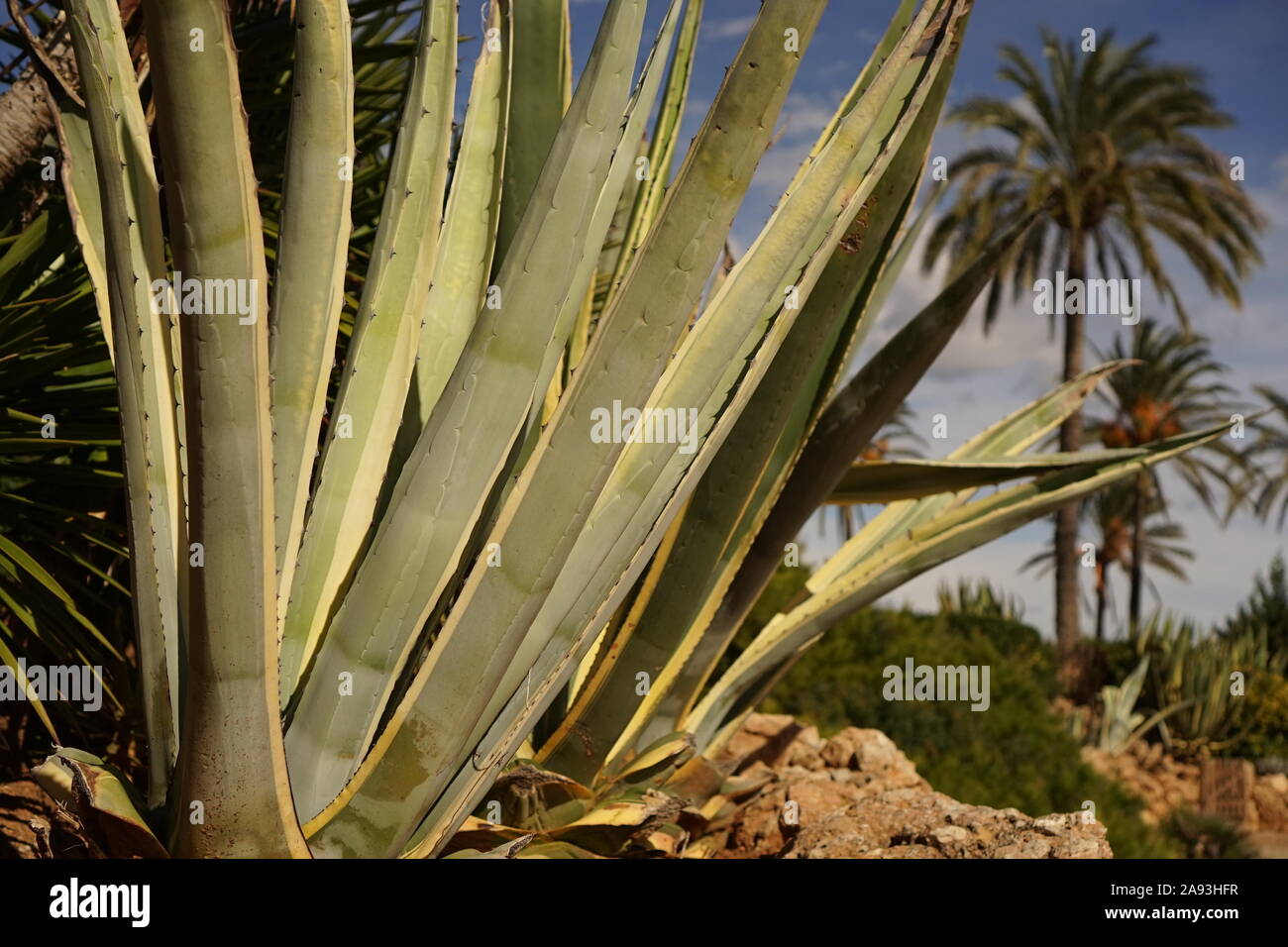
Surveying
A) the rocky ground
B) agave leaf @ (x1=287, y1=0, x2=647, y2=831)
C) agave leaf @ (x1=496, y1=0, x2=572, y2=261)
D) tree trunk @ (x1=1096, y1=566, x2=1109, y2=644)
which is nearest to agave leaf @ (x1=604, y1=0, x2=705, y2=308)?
agave leaf @ (x1=496, y1=0, x2=572, y2=261)

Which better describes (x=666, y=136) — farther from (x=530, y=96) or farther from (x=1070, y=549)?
(x=1070, y=549)

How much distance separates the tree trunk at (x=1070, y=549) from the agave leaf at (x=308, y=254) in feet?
49.9

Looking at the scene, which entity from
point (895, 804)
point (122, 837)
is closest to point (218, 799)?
point (122, 837)

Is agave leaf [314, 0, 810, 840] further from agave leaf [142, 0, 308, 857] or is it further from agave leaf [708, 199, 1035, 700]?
agave leaf [708, 199, 1035, 700]

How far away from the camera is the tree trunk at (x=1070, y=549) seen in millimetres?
16125

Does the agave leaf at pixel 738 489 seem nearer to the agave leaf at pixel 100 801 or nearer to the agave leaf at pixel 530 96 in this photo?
the agave leaf at pixel 530 96

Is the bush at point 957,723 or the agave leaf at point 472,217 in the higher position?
the agave leaf at point 472,217

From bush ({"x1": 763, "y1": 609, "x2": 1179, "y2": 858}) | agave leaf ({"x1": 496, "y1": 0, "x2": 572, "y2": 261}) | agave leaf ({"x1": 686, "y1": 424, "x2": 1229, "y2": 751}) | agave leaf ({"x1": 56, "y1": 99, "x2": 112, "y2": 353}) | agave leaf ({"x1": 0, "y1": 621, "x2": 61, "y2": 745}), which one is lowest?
bush ({"x1": 763, "y1": 609, "x2": 1179, "y2": 858})

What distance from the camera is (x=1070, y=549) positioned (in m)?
16.4

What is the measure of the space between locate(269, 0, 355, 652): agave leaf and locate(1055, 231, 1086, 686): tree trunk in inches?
599

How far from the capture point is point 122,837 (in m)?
1.58

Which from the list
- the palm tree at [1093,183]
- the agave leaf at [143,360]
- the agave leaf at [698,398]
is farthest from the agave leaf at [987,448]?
the palm tree at [1093,183]

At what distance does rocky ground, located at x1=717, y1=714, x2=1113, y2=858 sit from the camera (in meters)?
2.47

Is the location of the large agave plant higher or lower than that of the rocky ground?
higher
